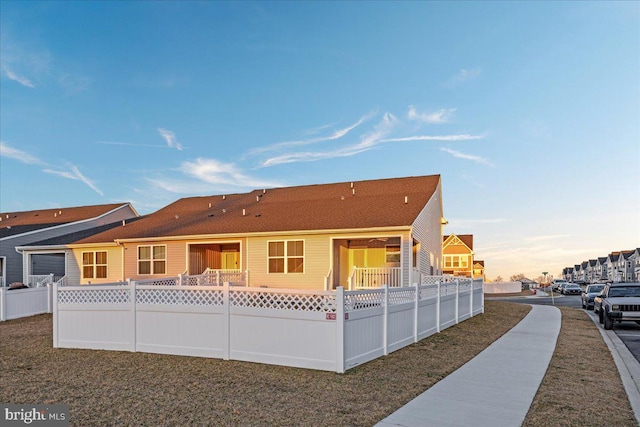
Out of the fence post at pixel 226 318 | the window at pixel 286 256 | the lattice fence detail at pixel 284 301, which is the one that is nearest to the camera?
the lattice fence detail at pixel 284 301

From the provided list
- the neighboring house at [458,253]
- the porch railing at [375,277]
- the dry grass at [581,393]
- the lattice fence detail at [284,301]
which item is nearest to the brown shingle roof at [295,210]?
the porch railing at [375,277]

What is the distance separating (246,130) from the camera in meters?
25.5

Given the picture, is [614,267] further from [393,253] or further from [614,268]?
[393,253]

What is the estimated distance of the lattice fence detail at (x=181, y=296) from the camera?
9.45 m

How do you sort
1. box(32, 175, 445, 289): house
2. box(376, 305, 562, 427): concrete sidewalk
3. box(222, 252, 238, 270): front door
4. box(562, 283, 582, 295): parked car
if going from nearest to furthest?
box(376, 305, 562, 427): concrete sidewalk → box(32, 175, 445, 289): house → box(222, 252, 238, 270): front door → box(562, 283, 582, 295): parked car

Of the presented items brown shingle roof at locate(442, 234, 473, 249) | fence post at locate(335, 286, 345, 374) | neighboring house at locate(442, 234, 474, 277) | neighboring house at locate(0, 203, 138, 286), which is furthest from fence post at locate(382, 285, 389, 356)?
brown shingle roof at locate(442, 234, 473, 249)

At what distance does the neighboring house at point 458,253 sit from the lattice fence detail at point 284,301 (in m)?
48.3

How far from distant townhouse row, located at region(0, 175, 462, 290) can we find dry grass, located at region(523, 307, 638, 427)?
758 cm

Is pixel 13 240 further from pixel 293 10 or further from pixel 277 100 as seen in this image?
pixel 293 10

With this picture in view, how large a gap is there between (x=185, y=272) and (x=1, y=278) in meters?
16.6

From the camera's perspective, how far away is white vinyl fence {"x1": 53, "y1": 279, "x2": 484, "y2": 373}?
8.18 metres

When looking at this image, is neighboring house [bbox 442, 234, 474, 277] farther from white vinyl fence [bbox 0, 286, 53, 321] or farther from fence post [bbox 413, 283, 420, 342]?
white vinyl fence [bbox 0, 286, 53, 321]

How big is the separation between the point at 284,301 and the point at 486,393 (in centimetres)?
398

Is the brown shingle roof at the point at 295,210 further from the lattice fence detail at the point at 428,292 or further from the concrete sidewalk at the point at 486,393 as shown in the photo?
the concrete sidewalk at the point at 486,393
